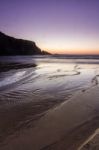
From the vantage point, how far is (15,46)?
556 feet

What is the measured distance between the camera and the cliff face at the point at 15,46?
15018 cm

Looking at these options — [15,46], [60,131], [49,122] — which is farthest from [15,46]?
[60,131]

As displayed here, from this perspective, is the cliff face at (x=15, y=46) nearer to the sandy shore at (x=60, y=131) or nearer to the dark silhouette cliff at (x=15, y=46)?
the dark silhouette cliff at (x=15, y=46)

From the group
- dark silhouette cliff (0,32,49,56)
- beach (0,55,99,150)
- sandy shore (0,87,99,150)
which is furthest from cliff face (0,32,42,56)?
sandy shore (0,87,99,150)

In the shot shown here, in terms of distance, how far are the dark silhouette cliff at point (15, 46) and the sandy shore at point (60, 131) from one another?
141 metres

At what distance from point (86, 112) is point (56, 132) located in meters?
1.86

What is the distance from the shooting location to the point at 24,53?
172 meters

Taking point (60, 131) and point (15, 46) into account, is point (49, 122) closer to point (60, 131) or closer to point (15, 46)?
point (60, 131)

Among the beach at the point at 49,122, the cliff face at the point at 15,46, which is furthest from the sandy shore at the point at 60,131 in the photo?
the cliff face at the point at 15,46

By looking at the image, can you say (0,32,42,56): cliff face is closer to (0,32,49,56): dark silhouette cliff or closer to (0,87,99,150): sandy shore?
(0,32,49,56): dark silhouette cliff

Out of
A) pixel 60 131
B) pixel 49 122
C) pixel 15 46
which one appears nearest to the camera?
pixel 60 131

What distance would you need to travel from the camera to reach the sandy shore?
4039mm

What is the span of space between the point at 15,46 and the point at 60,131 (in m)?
169

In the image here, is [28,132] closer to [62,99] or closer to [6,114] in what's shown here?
[6,114]
